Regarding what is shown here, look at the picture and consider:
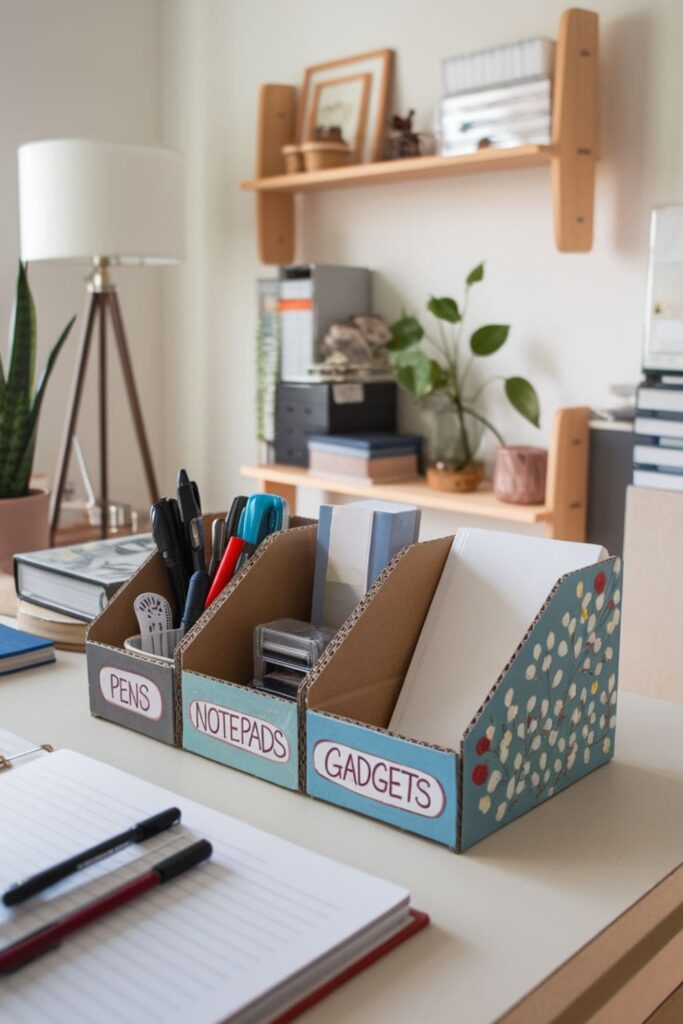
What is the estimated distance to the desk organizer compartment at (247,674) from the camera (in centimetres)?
79

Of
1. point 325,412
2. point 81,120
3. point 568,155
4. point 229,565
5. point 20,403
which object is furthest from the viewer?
point 81,120

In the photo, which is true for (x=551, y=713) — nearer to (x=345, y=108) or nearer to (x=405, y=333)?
(x=405, y=333)

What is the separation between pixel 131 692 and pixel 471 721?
0.33 metres

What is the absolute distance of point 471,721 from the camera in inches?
27.8

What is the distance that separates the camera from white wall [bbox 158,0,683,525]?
2.22m

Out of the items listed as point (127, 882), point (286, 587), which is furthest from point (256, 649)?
point (127, 882)

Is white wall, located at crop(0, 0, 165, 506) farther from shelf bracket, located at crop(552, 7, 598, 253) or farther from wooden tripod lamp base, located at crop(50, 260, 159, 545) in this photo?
shelf bracket, located at crop(552, 7, 598, 253)

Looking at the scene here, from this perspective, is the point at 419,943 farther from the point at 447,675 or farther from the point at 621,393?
the point at 621,393

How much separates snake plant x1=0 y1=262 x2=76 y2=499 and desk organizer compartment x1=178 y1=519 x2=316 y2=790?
68 centimetres

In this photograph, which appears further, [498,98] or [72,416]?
[72,416]

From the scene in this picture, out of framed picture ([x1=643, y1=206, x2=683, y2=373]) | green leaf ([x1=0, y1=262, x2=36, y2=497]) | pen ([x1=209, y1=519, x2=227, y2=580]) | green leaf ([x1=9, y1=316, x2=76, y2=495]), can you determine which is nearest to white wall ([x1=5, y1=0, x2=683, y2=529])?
framed picture ([x1=643, y1=206, x2=683, y2=373])

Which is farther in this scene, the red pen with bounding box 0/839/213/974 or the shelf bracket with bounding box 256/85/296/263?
the shelf bracket with bounding box 256/85/296/263

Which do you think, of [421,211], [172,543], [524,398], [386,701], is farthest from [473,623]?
[421,211]

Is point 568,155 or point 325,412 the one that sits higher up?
point 568,155
